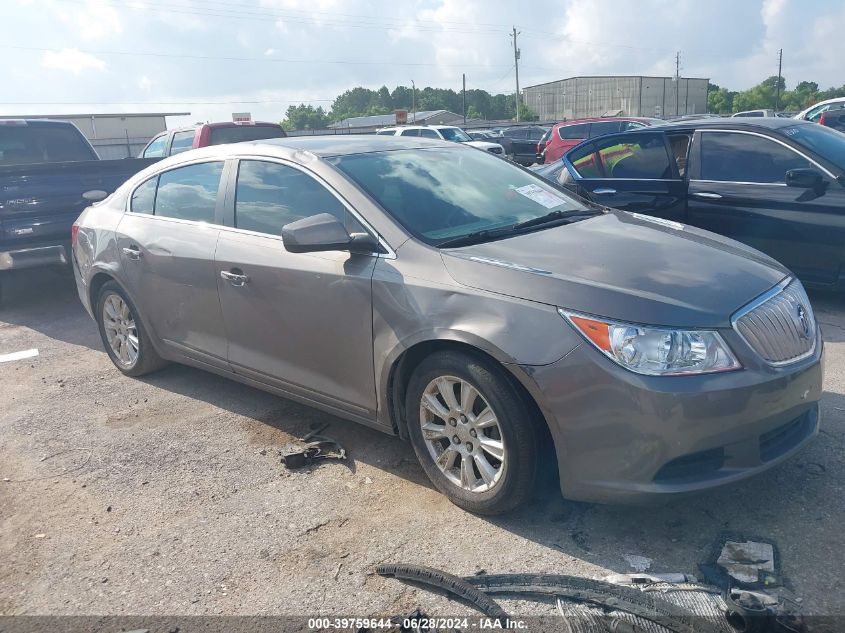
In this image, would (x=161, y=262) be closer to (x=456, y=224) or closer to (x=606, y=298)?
(x=456, y=224)

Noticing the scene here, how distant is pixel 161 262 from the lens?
16.3 ft

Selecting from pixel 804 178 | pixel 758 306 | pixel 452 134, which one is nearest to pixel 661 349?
pixel 758 306

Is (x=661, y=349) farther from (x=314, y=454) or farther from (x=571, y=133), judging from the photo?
(x=571, y=133)

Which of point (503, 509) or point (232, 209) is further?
point (232, 209)

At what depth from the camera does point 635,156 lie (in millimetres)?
7480

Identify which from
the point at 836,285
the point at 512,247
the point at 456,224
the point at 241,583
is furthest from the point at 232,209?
the point at 836,285

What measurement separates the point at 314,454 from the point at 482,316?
1495 mm

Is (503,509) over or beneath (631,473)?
beneath

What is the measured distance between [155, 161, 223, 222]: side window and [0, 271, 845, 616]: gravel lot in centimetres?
131

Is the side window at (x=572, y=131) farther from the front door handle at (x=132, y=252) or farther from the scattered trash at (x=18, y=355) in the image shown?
the front door handle at (x=132, y=252)

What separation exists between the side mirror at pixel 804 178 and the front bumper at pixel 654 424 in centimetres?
362

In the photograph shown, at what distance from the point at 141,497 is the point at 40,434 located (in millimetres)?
1339

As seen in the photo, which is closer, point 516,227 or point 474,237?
point 474,237

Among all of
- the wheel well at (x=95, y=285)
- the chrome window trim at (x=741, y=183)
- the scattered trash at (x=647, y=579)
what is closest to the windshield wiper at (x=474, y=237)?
the scattered trash at (x=647, y=579)
